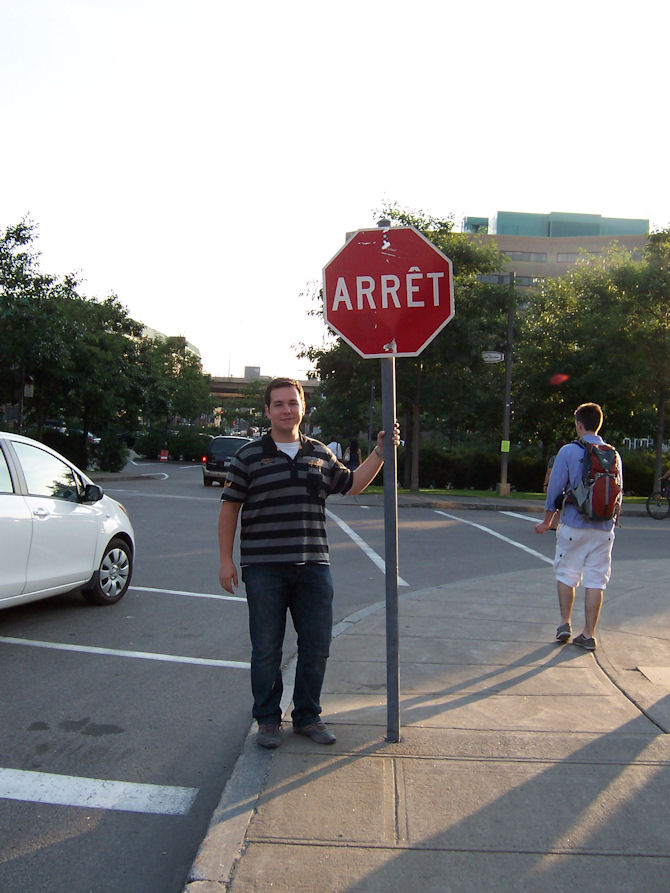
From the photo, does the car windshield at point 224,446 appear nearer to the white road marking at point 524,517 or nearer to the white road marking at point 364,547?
the white road marking at point 524,517

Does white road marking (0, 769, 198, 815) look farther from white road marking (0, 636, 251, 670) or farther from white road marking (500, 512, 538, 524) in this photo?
white road marking (500, 512, 538, 524)

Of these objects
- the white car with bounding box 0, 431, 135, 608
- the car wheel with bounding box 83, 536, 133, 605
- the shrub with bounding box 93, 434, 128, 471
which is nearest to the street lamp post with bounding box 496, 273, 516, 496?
the shrub with bounding box 93, 434, 128, 471

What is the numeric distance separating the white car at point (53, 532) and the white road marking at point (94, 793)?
8.65ft

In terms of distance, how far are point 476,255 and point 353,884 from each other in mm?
25205

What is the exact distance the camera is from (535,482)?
3456 cm

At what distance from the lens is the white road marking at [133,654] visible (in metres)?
6.32

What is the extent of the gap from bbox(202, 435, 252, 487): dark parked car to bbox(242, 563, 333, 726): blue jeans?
23.7 metres

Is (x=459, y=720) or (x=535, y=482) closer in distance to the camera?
(x=459, y=720)

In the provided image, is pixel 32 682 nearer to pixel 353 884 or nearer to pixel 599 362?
pixel 353 884

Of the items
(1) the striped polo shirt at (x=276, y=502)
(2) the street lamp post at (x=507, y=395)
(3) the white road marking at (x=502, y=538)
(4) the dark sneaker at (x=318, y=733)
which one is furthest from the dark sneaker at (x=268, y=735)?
(2) the street lamp post at (x=507, y=395)

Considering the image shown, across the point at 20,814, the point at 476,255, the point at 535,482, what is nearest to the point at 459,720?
the point at 20,814

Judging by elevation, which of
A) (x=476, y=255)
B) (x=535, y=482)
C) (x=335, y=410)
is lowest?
(x=535, y=482)

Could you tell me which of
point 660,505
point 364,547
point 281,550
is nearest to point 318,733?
point 281,550

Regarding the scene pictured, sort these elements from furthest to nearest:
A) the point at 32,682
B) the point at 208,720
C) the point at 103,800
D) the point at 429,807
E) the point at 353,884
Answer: the point at 32,682 → the point at 208,720 → the point at 103,800 → the point at 429,807 → the point at 353,884
